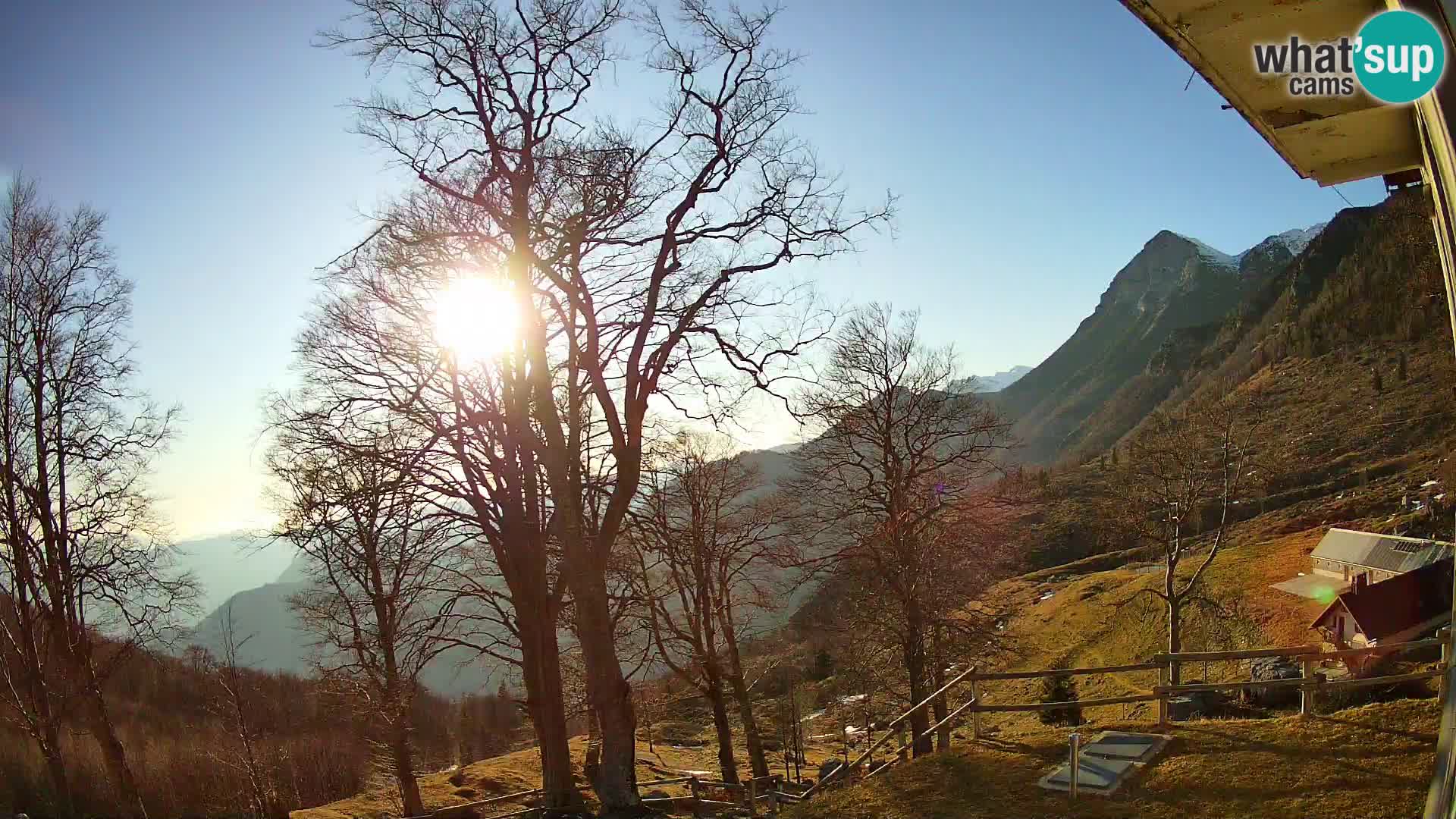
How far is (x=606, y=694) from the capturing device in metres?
11.6

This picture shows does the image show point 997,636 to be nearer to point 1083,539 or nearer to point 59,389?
point 59,389

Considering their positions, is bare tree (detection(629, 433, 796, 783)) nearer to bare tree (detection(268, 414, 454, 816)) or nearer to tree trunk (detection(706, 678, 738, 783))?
tree trunk (detection(706, 678, 738, 783))

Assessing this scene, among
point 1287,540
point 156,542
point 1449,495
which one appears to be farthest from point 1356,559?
point 156,542

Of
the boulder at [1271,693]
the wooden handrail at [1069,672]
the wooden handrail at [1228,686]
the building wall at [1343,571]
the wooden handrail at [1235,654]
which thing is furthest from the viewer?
the building wall at [1343,571]

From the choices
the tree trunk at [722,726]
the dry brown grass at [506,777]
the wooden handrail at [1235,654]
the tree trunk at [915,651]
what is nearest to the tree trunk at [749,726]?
the tree trunk at [722,726]

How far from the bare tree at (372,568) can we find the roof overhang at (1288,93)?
914 cm

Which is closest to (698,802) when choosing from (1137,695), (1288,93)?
(1137,695)

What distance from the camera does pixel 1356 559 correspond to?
3084 centimetres

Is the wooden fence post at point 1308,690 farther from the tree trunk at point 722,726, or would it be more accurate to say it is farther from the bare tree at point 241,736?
the bare tree at point 241,736

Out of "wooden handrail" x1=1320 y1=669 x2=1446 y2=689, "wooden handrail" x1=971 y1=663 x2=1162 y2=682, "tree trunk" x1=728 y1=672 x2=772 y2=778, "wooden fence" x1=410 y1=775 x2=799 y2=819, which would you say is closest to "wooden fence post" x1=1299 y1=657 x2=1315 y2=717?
"wooden handrail" x1=1320 y1=669 x2=1446 y2=689

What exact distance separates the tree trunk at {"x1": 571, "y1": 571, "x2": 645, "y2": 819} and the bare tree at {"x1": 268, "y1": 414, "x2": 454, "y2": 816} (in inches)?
111

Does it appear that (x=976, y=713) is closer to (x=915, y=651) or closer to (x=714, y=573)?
(x=915, y=651)

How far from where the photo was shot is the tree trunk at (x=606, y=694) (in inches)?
450

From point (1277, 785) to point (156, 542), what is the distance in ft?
56.2
